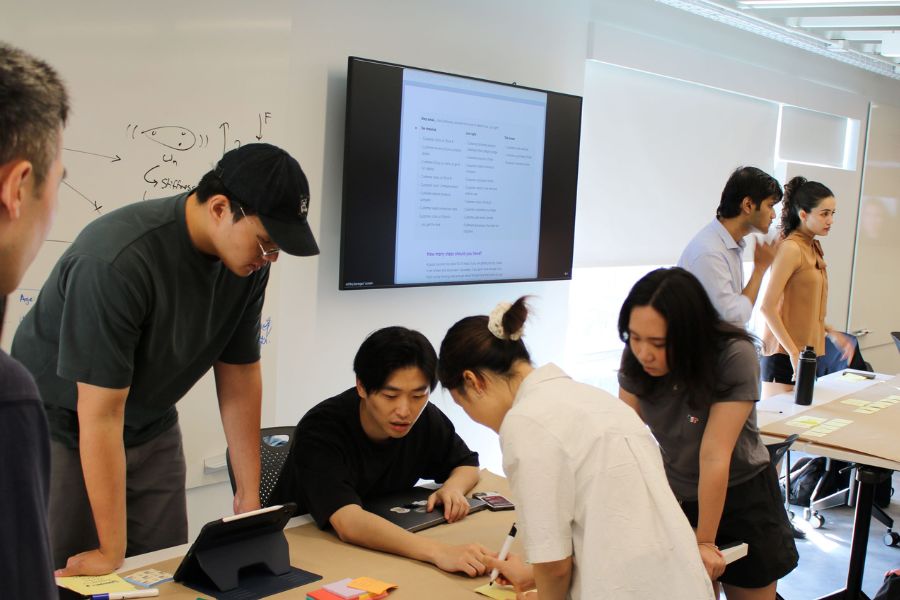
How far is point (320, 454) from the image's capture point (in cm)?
212

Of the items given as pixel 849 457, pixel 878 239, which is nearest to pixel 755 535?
pixel 849 457

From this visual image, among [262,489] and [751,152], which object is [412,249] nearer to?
[262,489]

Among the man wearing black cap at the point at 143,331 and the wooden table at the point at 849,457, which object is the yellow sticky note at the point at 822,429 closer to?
the wooden table at the point at 849,457

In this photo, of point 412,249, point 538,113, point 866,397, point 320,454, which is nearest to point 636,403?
point 320,454

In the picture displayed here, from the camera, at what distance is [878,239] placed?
768 centimetres

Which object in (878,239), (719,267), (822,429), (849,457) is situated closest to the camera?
(849,457)

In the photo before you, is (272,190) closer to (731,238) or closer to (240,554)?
(240,554)

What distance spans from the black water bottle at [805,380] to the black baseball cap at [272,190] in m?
2.54

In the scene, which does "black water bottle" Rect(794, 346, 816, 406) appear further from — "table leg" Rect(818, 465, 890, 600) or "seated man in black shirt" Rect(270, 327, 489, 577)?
"seated man in black shirt" Rect(270, 327, 489, 577)

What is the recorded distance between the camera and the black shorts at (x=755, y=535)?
87.0 inches

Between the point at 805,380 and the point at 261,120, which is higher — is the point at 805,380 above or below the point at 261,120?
Result: below

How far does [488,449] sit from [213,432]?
1878 mm

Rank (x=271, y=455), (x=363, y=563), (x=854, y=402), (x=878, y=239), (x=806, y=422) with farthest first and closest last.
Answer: (x=878, y=239) → (x=854, y=402) → (x=806, y=422) → (x=271, y=455) → (x=363, y=563)

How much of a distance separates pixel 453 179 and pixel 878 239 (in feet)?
17.9
